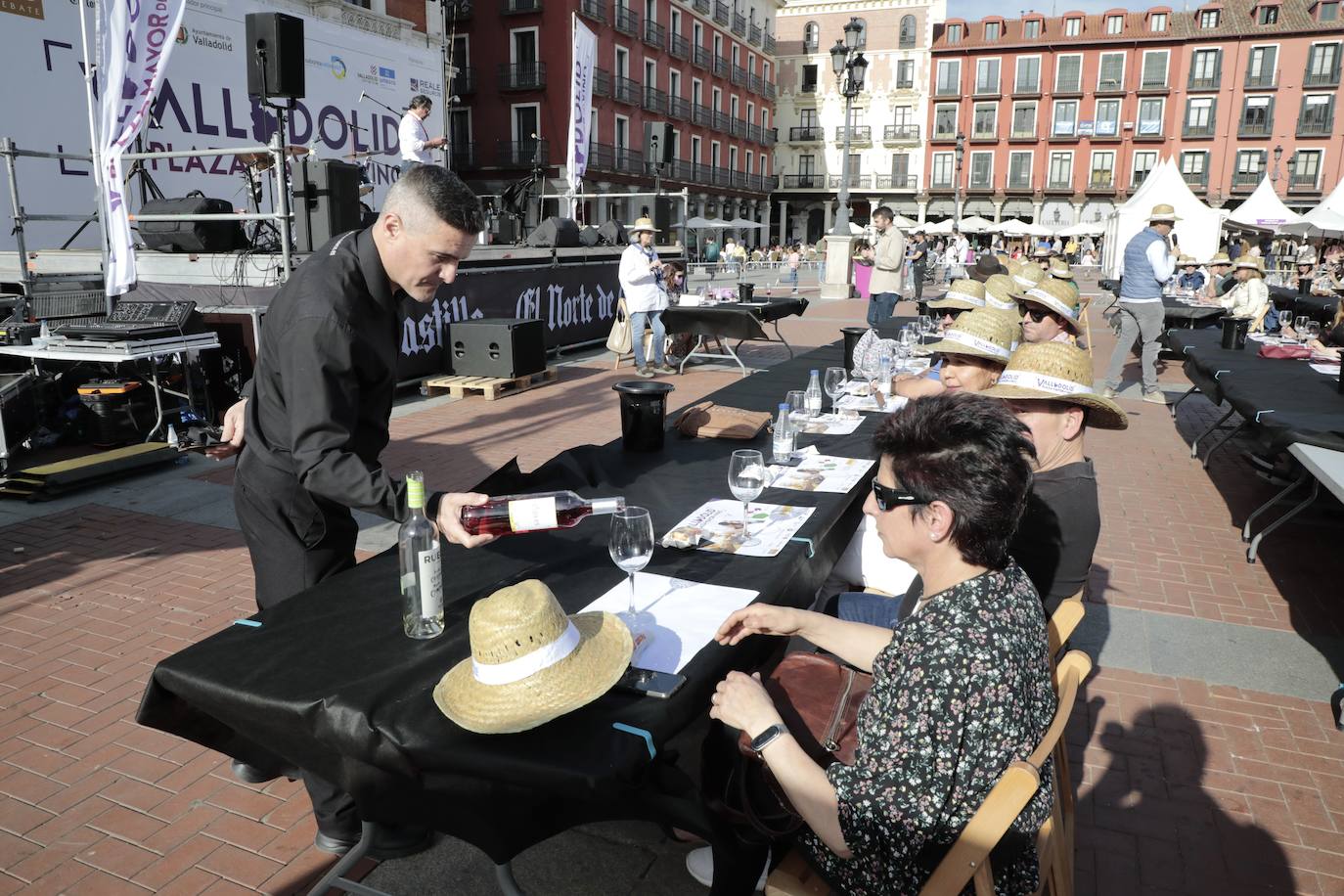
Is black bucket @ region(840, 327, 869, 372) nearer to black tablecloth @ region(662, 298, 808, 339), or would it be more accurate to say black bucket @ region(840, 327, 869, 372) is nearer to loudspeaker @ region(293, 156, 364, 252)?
black tablecloth @ region(662, 298, 808, 339)

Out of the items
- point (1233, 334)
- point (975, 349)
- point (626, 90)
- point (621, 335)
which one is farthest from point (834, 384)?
point (626, 90)

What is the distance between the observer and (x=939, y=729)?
142 cm

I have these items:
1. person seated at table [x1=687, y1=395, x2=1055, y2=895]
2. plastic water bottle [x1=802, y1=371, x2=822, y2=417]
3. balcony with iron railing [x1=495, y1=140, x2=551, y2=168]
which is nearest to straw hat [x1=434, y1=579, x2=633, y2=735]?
person seated at table [x1=687, y1=395, x2=1055, y2=895]

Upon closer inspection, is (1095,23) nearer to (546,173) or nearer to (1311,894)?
(546,173)

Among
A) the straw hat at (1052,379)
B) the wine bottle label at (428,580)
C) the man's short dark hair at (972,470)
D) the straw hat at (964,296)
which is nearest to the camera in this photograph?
the man's short dark hair at (972,470)

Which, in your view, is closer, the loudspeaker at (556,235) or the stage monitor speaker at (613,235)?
the loudspeaker at (556,235)

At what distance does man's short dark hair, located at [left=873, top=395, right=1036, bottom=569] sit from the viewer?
158 cm

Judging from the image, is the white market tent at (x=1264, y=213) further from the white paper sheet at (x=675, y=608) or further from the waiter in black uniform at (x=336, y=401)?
the waiter in black uniform at (x=336, y=401)

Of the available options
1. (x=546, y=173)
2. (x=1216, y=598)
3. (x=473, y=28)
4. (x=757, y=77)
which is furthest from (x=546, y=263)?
(x=757, y=77)

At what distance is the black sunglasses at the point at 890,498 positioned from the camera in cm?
163

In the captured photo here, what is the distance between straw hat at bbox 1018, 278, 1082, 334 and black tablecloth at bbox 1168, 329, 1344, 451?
3.50 ft

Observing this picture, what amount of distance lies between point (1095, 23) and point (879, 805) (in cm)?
5662

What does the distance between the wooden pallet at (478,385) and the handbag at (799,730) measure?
7091 mm

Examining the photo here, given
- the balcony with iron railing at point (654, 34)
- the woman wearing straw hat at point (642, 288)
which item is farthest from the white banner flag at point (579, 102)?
the balcony with iron railing at point (654, 34)
